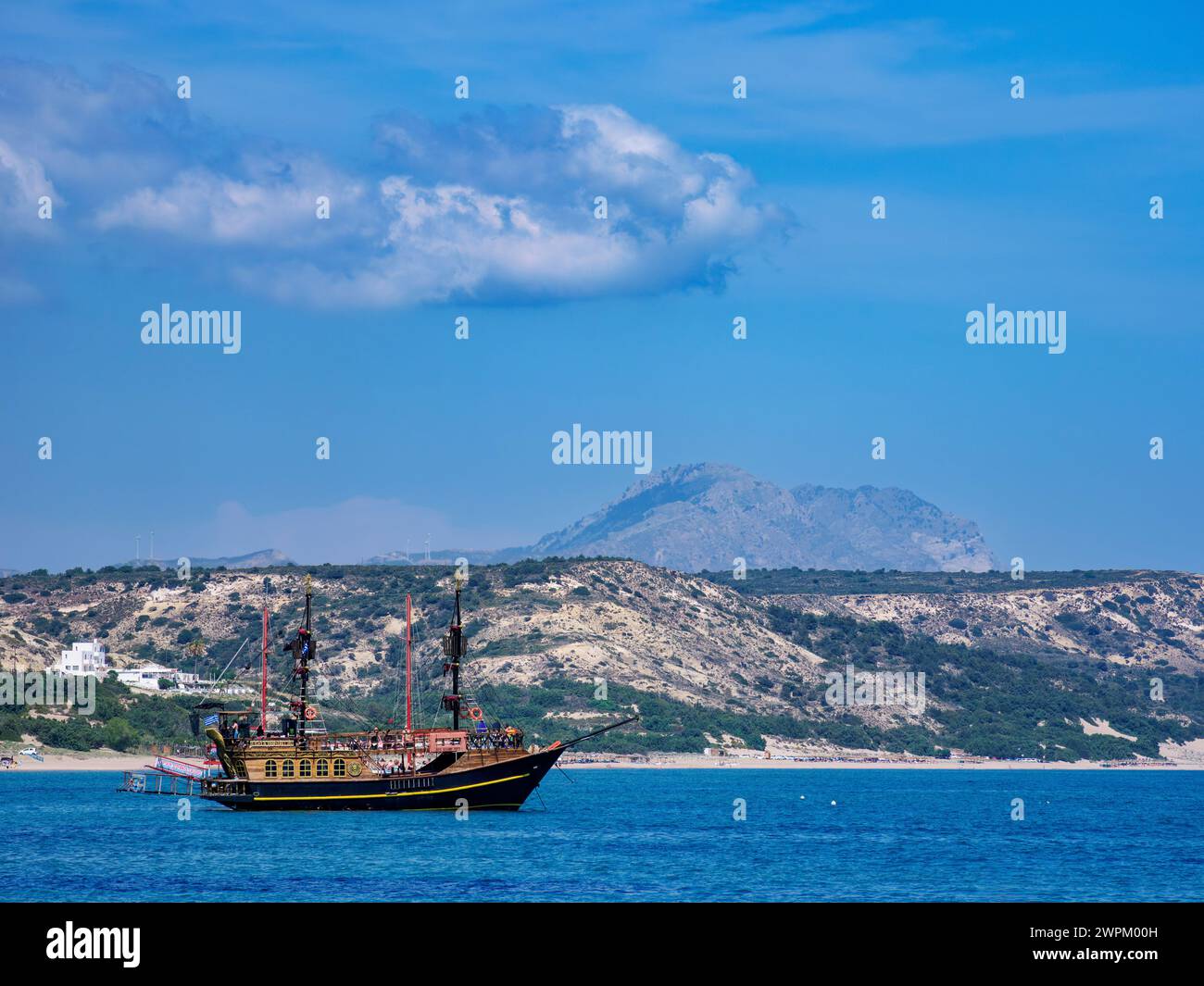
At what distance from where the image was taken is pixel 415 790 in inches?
4680

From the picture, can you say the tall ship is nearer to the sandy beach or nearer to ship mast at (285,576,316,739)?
ship mast at (285,576,316,739)

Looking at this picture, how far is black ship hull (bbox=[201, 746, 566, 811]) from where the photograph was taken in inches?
4670

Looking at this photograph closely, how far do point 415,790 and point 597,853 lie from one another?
106ft

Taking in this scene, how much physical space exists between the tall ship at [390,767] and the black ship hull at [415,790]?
6 cm

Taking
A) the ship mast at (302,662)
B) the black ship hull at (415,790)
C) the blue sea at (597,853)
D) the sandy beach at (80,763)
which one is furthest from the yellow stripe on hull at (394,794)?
the sandy beach at (80,763)

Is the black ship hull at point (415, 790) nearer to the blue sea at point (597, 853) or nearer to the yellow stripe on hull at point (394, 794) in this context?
the yellow stripe on hull at point (394, 794)

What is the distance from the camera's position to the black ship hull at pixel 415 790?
11862cm

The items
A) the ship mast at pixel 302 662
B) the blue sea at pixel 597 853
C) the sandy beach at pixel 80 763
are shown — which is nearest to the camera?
the blue sea at pixel 597 853

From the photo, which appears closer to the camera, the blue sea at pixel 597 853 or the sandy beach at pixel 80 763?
the blue sea at pixel 597 853

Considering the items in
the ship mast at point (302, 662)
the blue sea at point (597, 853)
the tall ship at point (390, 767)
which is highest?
the ship mast at point (302, 662)
